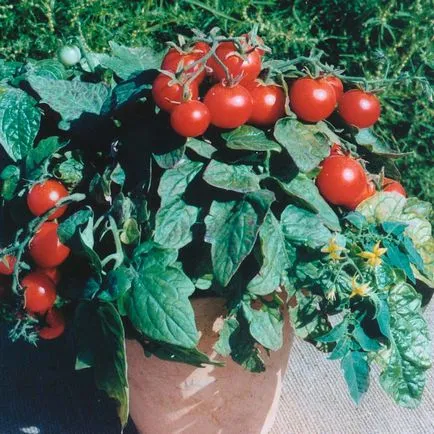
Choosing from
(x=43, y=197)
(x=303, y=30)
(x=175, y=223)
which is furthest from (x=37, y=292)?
(x=303, y=30)

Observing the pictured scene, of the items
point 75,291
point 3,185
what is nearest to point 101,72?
point 3,185

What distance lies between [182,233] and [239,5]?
1006mm

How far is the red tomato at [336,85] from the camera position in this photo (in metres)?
1.14

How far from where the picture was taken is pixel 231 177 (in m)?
1.06

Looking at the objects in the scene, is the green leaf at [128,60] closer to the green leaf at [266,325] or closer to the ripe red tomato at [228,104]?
the ripe red tomato at [228,104]

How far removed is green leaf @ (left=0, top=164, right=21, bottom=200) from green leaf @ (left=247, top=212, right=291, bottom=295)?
428 millimetres

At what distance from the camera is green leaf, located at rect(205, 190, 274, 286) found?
100cm

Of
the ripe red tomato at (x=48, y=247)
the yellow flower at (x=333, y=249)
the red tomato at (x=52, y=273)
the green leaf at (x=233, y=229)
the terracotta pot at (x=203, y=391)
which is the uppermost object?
the green leaf at (x=233, y=229)

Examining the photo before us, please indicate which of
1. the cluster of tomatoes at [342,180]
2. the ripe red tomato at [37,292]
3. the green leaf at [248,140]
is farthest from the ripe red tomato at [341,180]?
the ripe red tomato at [37,292]

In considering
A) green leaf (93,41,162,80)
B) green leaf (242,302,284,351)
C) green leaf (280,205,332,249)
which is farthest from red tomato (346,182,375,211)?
green leaf (93,41,162,80)

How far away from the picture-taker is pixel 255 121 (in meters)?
1.13

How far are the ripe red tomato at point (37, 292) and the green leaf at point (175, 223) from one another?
0.72 feet

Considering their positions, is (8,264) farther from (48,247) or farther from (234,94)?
(234,94)

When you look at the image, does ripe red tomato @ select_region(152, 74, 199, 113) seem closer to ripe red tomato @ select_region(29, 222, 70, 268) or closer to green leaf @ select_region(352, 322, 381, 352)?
ripe red tomato @ select_region(29, 222, 70, 268)
